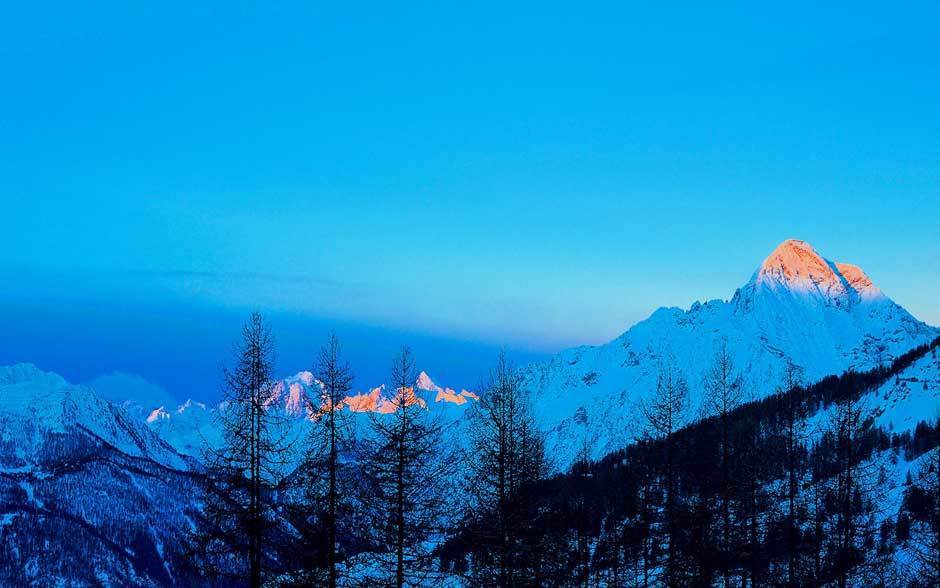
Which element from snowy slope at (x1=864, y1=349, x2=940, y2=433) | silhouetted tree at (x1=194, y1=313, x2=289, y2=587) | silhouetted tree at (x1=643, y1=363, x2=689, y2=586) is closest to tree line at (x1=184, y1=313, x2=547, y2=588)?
silhouetted tree at (x1=194, y1=313, x2=289, y2=587)

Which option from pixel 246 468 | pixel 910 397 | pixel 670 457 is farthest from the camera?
pixel 910 397

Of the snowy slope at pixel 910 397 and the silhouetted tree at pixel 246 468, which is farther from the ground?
the snowy slope at pixel 910 397

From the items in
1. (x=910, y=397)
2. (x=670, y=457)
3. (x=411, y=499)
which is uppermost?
(x=910, y=397)

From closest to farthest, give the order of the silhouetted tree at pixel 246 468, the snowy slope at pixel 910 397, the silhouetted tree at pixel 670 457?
the silhouetted tree at pixel 246 468
the silhouetted tree at pixel 670 457
the snowy slope at pixel 910 397

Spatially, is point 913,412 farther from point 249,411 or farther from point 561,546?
point 249,411

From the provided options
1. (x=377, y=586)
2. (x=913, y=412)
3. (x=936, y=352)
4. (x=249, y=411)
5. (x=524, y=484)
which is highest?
(x=936, y=352)

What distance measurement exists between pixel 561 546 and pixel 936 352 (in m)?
166

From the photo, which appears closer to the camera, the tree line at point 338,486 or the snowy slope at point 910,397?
the tree line at point 338,486

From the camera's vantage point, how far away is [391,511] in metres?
25.8

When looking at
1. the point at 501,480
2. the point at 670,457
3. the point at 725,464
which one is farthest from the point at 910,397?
the point at 501,480

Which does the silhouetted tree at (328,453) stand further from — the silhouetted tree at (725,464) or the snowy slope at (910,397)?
the snowy slope at (910,397)

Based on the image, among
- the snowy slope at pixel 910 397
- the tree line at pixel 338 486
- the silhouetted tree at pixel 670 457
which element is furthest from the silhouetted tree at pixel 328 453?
the snowy slope at pixel 910 397

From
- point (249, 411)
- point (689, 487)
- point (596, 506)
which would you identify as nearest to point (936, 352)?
point (596, 506)

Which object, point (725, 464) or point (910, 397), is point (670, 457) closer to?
point (725, 464)
